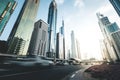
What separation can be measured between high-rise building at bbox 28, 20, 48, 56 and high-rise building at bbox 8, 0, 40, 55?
13.4 m

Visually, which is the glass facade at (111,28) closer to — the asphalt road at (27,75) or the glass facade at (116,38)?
the glass facade at (116,38)

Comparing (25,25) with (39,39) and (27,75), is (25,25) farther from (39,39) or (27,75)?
(27,75)

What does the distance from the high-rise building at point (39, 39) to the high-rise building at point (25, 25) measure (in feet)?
43.9

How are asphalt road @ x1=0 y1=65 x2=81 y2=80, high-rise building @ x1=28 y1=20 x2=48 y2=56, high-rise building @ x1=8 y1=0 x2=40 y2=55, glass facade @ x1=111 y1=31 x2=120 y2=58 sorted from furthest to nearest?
high-rise building @ x1=28 y1=20 x2=48 y2=56
glass facade @ x1=111 y1=31 x2=120 y2=58
high-rise building @ x1=8 y1=0 x2=40 y2=55
asphalt road @ x1=0 y1=65 x2=81 y2=80

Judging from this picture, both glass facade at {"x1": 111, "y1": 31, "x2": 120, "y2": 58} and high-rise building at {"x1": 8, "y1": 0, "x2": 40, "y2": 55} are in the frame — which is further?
glass facade at {"x1": 111, "y1": 31, "x2": 120, "y2": 58}

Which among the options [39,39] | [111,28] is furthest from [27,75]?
[111,28]

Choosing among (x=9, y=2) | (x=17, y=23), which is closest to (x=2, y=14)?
(x=9, y=2)

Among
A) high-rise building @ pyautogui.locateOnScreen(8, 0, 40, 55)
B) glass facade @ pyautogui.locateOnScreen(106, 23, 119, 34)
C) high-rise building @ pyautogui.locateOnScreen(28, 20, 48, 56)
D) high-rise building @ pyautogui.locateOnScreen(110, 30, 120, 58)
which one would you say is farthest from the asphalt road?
glass facade @ pyautogui.locateOnScreen(106, 23, 119, 34)

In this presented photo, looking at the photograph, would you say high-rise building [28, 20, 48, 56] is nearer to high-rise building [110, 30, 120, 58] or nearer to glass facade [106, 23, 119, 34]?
high-rise building [110, 30, 120, 58]

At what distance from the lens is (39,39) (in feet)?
538

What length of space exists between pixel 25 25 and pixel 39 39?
3117cm

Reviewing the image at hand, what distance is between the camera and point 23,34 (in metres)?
140

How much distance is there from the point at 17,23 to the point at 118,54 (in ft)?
414

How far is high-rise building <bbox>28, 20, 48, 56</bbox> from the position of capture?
15570cm
